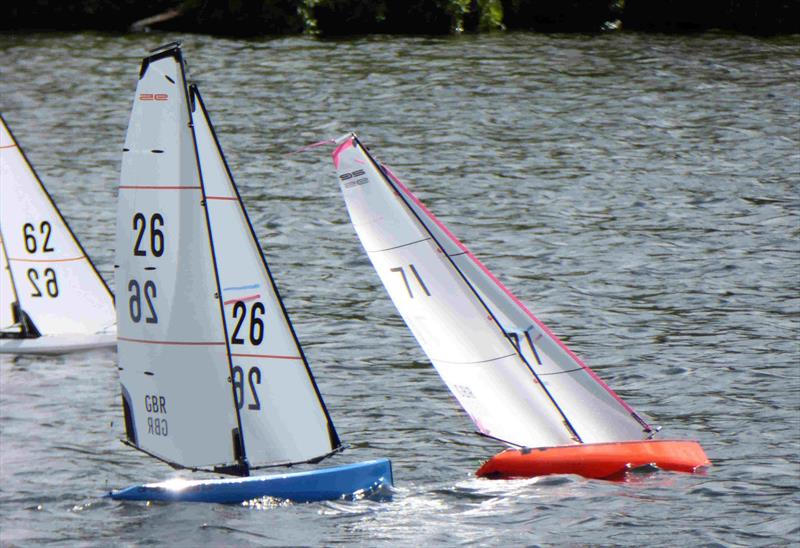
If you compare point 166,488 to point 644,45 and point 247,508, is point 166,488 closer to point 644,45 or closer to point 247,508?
point 247,508

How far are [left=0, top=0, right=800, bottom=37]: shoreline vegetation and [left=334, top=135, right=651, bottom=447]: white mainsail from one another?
41.1 metres

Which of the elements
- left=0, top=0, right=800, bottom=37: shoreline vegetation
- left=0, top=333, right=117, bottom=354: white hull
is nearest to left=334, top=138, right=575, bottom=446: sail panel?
left=0, top=333, right=117, bottom=354: white hull

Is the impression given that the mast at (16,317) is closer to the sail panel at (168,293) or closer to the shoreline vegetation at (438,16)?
the sail panel at (168,293)

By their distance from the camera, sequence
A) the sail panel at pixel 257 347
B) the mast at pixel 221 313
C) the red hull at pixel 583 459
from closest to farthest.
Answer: the mast at pixel 221 313, the sail panel at pixel 257 347, the red hull at pixel 583 459

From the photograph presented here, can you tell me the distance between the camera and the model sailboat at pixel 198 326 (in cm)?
1480

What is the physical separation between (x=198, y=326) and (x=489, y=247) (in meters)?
14.3

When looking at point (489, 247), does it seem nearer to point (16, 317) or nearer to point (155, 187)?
point (16, 317)

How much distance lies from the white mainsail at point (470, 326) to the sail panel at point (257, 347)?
1.39m

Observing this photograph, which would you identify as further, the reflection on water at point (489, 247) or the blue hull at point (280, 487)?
the reflection on water at point (489, 247)

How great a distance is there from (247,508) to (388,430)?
3687 mm

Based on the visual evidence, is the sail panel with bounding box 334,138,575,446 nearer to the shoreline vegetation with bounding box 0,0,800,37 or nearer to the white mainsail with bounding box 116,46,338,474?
the white mainsail with bounding box 116,46,338,474

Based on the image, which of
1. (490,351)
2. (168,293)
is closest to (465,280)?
(490,351)

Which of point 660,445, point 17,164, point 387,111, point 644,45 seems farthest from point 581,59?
point 660,445

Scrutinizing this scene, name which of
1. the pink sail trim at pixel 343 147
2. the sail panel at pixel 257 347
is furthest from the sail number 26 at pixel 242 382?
the pink sail trim at pixel 343 147
